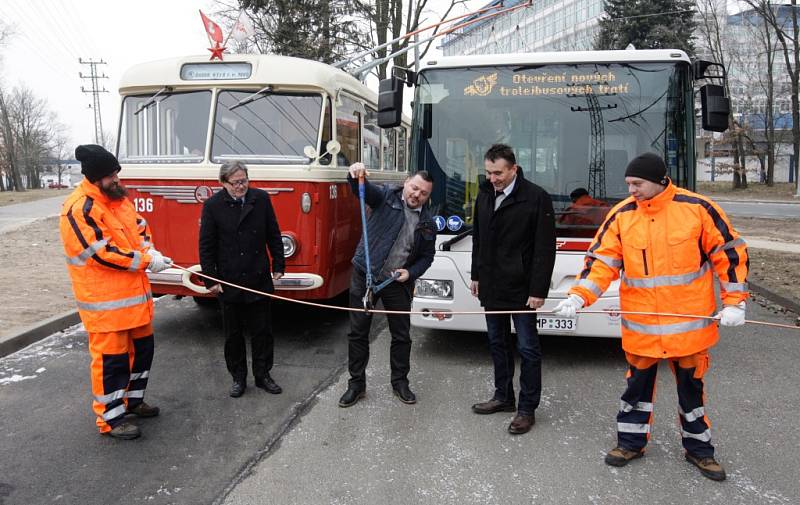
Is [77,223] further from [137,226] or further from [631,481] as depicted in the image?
[631,481]

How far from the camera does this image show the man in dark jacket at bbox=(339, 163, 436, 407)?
473 cm

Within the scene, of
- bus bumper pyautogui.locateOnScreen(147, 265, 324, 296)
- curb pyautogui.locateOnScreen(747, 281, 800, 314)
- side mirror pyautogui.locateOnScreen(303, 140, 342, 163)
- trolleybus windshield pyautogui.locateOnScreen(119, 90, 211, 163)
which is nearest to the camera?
side mirror pyautogui.locateOnScreen(303, 140, 342, 163)

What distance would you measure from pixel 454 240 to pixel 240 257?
1898 millimetres

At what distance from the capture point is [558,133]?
562 cm

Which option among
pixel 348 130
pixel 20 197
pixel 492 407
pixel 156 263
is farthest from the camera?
pixel 20 197

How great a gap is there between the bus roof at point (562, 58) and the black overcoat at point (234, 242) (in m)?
2.21

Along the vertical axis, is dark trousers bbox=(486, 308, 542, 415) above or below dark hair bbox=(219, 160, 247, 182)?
below

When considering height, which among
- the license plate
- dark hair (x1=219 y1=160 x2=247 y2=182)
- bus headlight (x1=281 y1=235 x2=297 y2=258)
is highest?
dark hair (x1=219 y1=160 x2=247 y2=182)

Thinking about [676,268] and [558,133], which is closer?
[676,268]

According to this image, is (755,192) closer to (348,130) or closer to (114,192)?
(348,130)

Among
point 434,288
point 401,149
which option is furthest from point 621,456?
point 401,149

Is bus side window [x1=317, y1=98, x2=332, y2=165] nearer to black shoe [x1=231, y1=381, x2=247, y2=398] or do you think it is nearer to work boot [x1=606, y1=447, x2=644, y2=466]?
black shoe [x1=231, y1=381, x2=247, y2=398]

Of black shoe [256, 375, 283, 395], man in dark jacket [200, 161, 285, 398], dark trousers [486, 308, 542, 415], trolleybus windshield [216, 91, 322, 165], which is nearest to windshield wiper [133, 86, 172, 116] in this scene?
trolleybus windshield [216, 91, 322, 165]

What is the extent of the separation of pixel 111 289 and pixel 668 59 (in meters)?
4.86
